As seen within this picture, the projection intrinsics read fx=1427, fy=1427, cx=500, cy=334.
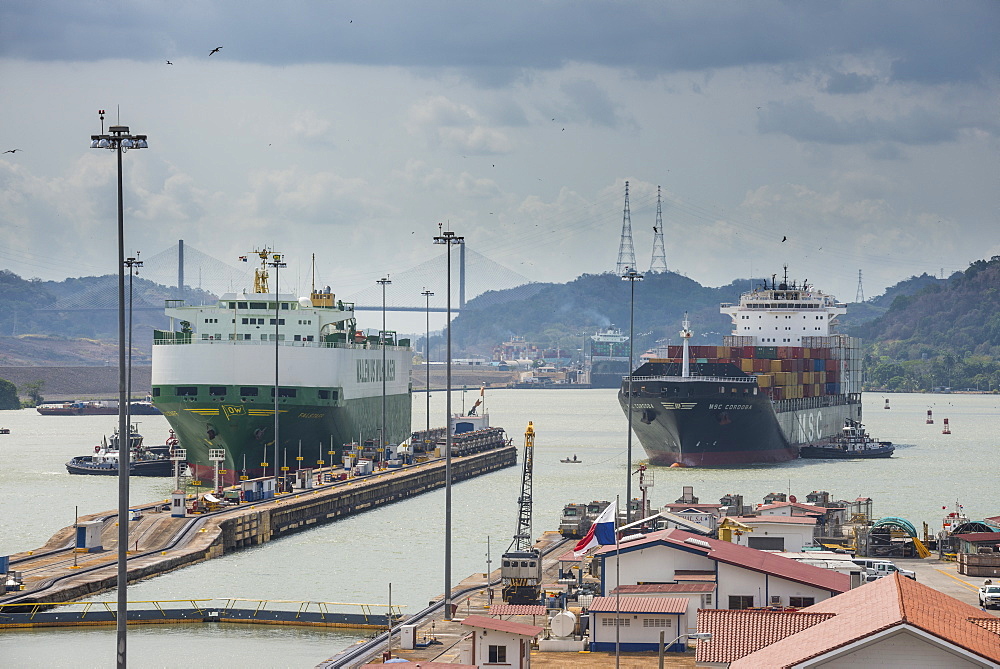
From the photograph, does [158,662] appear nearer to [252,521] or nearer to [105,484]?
[252,521]

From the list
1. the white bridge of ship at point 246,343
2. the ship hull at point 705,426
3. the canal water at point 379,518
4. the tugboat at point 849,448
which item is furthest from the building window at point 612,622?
the tugboat at point 849,448

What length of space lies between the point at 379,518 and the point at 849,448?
1552 inches

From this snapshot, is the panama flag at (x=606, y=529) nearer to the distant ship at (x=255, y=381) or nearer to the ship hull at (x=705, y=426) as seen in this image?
the distant ship at (x=255, y=381)

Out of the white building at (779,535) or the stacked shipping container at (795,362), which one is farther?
the stacked shipping container at (795,362)

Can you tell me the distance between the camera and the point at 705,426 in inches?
2876

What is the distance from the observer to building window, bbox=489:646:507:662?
24062 millimetres

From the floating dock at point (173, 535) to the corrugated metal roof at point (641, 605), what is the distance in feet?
46.4

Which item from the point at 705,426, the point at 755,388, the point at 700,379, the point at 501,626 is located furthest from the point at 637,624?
the point at 755,388

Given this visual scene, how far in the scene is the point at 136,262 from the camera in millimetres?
52781

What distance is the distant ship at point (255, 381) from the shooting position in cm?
6216

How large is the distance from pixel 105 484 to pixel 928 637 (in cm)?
5703

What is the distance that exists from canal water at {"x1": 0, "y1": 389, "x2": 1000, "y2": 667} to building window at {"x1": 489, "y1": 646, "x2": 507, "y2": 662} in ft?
18.9

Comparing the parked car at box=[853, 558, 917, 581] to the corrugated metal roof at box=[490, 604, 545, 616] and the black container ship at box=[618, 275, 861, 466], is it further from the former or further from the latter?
the black container ship at box=[618, 275, 861, 466]

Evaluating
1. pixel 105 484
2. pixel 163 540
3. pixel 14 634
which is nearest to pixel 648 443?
pixel 105 484
